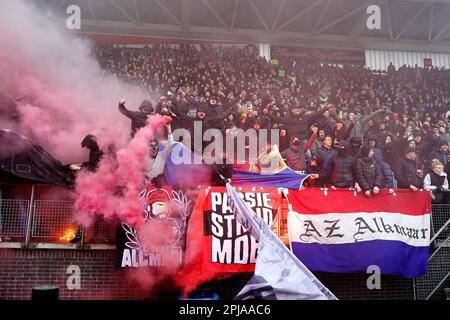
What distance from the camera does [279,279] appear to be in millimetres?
4863

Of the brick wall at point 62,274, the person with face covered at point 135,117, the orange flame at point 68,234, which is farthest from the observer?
the person with face covered at point 135,117

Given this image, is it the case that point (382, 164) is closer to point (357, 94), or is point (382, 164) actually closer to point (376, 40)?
point (357, 94)

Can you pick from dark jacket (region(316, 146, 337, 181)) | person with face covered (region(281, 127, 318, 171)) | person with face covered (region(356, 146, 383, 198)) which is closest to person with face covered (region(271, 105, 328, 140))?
person with face covered (region(281, 127, 318, 171))

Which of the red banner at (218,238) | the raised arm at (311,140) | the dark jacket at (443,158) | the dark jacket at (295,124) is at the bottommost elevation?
the red banner at (218,238)

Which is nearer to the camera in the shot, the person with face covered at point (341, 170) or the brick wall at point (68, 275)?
the brick wall at point (68, 275)

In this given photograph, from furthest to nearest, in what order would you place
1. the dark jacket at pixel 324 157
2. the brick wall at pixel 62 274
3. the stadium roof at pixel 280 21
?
1. the stadium roof at pixel 280 21
2. the dark jacket at pixel 324 157
3. the brick wall at pixel 62 274

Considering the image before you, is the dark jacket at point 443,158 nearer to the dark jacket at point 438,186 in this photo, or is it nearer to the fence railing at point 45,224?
the dark jacket at point 438,186

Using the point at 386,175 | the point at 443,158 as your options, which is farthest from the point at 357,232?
the point at 443,158

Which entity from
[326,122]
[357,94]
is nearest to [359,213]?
[326,122]

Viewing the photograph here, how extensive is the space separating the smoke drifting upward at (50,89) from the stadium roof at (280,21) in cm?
363

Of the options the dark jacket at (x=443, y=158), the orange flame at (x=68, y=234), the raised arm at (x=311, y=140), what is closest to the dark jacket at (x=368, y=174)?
the raised arm at (x=311, y=140)

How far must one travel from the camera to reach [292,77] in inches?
473

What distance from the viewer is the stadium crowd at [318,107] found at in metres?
6.88

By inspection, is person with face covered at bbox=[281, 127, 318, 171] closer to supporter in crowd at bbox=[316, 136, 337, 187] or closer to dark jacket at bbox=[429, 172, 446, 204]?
supporter in crowd at bbox=[316, 136, 337, 187]
